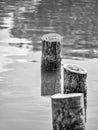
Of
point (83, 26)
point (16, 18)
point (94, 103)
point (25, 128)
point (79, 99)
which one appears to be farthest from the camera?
point (16, 18)

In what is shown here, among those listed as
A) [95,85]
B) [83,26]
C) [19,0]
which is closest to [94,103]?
[95,85]

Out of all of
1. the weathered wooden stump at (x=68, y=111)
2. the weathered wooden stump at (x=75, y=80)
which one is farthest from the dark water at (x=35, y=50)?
the weathered wooden stump at (x=68, y=111)

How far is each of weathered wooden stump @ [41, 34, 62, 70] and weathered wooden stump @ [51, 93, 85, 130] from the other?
154 inches

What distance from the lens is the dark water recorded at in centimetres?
805

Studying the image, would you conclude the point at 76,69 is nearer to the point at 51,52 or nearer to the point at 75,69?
the point at 75,69

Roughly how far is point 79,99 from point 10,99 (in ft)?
8.54

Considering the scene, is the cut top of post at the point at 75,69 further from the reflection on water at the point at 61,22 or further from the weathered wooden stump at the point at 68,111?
the reflection on water at the point at 61,22

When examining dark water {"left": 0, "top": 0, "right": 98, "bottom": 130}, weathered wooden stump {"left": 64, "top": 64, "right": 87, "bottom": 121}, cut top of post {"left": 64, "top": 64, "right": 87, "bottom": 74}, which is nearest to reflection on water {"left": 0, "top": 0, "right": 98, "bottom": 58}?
dark water {"left": 0, "top": 0, "right": 98, "bottom": 130}

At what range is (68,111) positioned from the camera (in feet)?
21.2

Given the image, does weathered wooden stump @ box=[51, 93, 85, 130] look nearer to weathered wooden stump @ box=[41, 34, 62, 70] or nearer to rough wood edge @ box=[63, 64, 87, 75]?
rough wood edge @ box=[63, 64, 87, 75]

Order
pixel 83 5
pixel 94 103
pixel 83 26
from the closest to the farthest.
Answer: pixel 94 103 → pixel 83 26 → pixel 83 5

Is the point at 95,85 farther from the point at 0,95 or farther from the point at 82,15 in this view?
the point at 82,15

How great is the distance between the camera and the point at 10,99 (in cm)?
877

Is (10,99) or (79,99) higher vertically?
(79,99)
